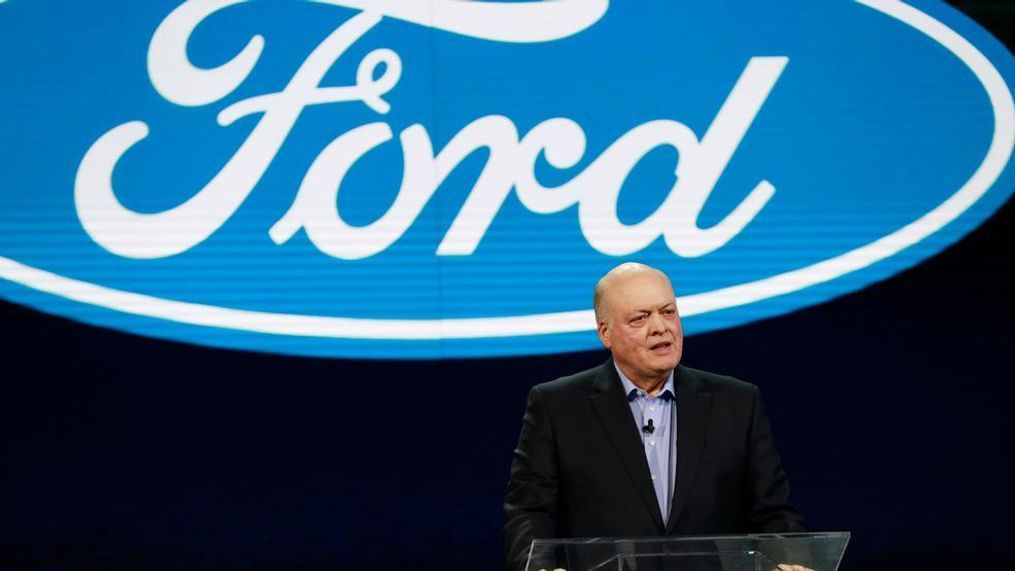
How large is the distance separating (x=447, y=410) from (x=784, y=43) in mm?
1688

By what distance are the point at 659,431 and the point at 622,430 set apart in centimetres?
11

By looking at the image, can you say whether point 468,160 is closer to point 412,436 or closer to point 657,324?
point 412,436

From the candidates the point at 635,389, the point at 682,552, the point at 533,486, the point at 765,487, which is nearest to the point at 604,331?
the point at 635,389

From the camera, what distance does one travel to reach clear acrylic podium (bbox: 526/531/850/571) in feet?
8.15

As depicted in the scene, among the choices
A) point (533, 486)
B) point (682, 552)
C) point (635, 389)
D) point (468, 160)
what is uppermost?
point (468, 160)

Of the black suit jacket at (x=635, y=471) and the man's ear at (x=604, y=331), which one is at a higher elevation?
the man's ear at (x=604, y=331)

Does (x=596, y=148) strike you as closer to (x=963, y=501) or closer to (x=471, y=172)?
(x=471, y=172)

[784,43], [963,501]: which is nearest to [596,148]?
[784,43]

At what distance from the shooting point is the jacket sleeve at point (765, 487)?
10.1 feet

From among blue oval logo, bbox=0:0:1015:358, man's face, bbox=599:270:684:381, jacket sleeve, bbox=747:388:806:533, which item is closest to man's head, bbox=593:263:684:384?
man's face, bbox=599:270:684:381

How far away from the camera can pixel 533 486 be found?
3170 mm

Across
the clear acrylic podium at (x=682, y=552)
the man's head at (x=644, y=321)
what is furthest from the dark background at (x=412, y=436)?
the clear acrylic podium at (x=682, y=552)

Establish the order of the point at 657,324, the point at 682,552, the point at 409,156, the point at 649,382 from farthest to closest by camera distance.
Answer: the point at 409,156
the point at 649,382
the point at 657,324
the point at 682,552

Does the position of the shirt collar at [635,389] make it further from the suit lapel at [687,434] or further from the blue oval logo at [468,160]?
the blue oval logo at [468,160]
